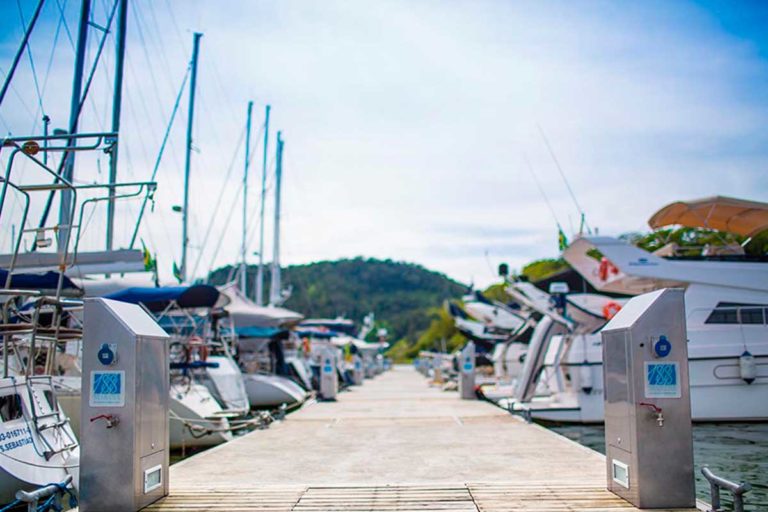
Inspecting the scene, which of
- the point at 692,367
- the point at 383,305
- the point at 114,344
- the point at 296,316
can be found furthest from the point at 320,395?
the point at 383,305

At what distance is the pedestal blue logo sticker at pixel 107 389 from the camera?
7.29m

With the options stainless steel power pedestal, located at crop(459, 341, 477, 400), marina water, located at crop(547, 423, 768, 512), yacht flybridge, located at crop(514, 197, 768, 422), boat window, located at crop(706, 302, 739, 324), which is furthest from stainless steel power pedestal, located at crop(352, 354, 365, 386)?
boat window, located at crop(706, 302, 739, 324)

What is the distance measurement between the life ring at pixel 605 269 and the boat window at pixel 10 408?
15.1m

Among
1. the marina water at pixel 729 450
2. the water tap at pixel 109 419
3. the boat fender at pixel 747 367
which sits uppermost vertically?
the water tap at pixel 109 419

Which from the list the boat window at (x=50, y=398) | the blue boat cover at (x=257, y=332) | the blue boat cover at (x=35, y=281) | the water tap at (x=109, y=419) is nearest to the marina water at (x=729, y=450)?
the water tap at (x=109, y=419)

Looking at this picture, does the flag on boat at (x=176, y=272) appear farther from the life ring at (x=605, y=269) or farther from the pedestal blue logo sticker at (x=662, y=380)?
the pedestal blue logo sticker at (x=662, y=380)

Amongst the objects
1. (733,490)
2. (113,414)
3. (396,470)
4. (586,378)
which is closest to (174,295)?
(396,470)

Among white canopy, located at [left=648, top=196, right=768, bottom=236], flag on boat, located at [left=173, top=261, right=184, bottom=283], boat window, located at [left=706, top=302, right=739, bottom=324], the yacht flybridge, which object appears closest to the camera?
the yacht flybridge

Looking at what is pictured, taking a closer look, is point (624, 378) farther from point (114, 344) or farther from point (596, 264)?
point (596, 264)

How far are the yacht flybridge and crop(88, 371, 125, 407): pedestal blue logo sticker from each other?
11698 millimetres

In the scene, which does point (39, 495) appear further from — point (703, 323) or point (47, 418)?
point (703, 323)

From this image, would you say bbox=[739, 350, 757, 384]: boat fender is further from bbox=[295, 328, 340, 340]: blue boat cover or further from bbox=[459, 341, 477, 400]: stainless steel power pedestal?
bbox=[295, 328, 340, 340]: blue boat cover

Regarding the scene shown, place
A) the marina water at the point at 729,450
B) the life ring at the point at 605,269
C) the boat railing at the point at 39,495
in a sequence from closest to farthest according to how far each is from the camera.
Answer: the boat railing at the point at 39,495 → the marina water at the point at 729,450 → the life ring at the point at 605,269

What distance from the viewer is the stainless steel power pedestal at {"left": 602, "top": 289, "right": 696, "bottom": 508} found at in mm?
7164
